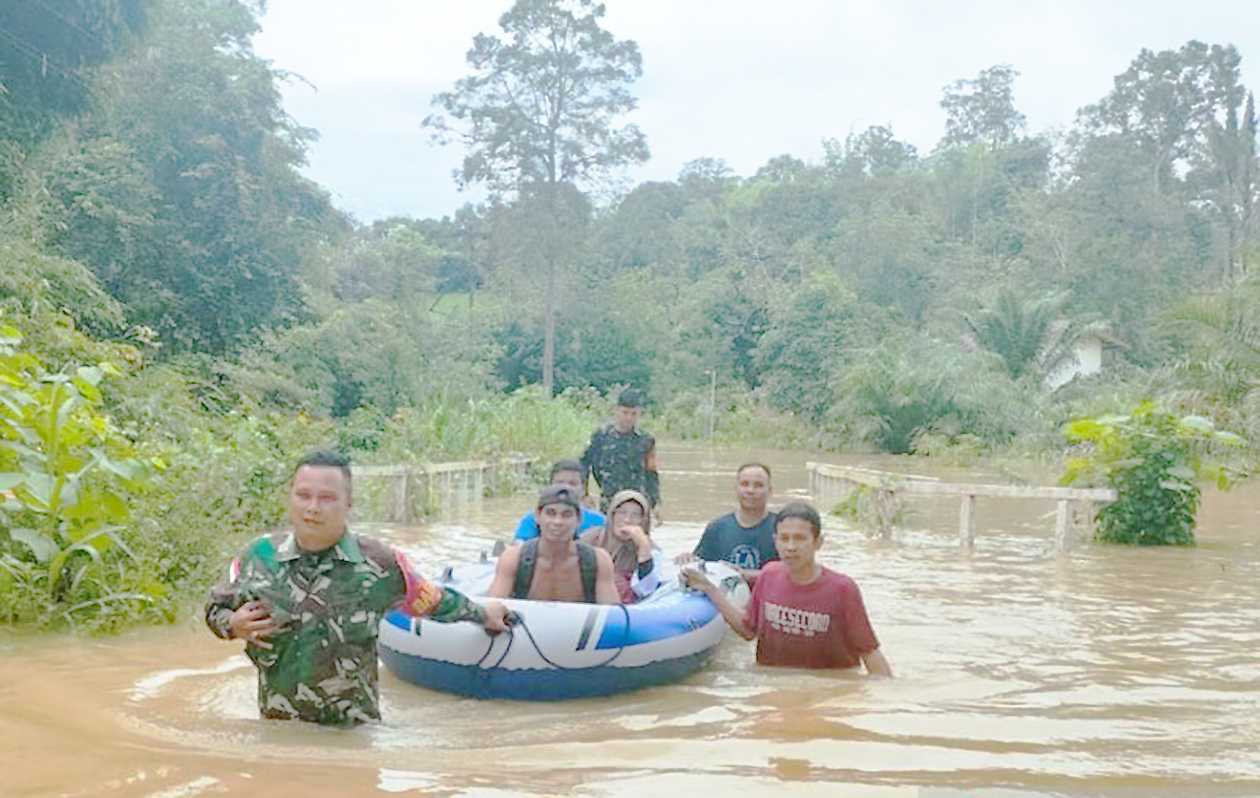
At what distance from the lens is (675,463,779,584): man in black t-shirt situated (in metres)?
7.83

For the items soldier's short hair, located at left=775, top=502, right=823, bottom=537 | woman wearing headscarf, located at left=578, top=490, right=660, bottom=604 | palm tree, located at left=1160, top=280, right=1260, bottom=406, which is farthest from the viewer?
palm tree, located at left=1160, top=280, right=1260, bottom=406

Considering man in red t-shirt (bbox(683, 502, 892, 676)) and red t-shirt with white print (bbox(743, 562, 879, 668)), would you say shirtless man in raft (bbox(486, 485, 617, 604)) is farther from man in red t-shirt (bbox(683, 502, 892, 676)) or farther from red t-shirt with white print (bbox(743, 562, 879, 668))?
red t-shirt with white print (bbox(743, 562, 879, 668))

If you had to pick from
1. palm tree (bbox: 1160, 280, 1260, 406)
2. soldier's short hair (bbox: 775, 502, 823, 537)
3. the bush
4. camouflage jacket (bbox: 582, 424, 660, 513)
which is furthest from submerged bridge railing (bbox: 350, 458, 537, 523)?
the bush

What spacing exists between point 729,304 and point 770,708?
127 feet

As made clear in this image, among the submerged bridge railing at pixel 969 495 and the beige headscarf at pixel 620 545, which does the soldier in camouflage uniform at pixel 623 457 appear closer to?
the beige headscarf at pixel 620 545

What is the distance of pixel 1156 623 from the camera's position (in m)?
9.05

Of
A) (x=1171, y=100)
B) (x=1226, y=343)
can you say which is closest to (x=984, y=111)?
(x=1171, y=100)

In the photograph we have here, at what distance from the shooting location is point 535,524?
8078mm

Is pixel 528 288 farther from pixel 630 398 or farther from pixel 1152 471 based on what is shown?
pixel 630 398

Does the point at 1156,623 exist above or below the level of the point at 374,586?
below

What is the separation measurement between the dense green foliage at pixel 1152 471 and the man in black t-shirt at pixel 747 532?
6.56 meters

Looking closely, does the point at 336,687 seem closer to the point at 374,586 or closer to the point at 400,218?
the point at 374,586

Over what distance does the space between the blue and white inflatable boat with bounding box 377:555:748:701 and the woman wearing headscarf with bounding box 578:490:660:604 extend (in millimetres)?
1027

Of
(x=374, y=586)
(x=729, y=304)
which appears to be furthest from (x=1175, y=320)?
(x=729, y=304)
